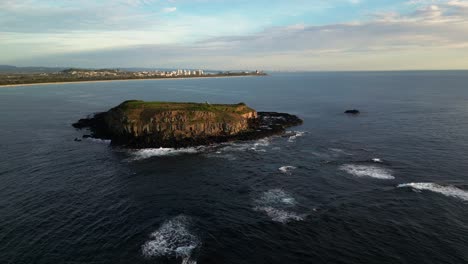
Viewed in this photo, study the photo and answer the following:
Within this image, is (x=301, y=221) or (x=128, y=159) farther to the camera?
(x=128, y=159)

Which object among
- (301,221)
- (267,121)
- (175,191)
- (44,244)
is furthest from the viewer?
(267,121)

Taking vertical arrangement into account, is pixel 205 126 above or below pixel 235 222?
above

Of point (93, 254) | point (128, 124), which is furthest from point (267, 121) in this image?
point (93, 254)

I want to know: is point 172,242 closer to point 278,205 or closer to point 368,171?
point 278,205

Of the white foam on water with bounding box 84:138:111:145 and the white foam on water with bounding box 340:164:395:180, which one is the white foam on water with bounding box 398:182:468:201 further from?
the white foam on water with bounding box 84:138:111:145

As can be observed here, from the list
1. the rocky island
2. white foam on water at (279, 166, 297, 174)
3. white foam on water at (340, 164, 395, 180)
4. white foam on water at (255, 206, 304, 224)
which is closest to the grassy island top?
the rocky island

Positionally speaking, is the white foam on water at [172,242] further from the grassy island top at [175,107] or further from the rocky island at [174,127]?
the grassy island top at [175,107]

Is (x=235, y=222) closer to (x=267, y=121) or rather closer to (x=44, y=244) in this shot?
(x=44, y=244)
